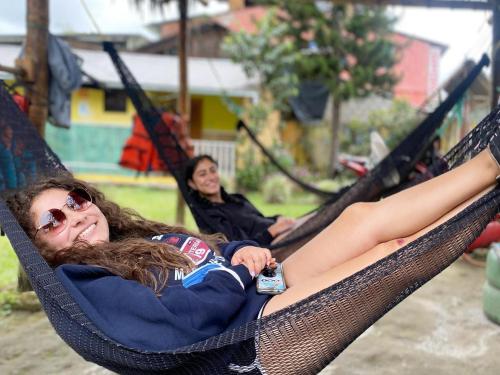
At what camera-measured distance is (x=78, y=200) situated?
1202mm

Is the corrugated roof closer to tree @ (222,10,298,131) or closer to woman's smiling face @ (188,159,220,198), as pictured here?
tree @ (222,10,298,131)

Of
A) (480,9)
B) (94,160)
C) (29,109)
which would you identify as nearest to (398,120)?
(94,160)

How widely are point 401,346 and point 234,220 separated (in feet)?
2.94

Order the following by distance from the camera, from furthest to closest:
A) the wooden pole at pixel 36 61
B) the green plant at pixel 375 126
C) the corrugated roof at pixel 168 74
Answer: the green plant at pixel 375 126
the corrugated roof at pixel 168 74
the wooden pole at pixel 36 61

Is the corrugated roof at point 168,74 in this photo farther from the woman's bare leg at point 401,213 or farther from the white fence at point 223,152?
the woman's bare leg at point 401,213

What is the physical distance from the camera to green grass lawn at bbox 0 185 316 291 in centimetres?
536

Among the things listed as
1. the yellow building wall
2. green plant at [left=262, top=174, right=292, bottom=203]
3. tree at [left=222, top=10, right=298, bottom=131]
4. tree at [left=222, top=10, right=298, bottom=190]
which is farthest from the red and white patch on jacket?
the yellow building wall

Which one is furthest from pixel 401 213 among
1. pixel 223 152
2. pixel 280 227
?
pixel 223 152

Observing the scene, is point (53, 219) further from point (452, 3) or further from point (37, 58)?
point (452, 3)

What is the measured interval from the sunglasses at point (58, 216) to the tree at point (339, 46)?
7827mm

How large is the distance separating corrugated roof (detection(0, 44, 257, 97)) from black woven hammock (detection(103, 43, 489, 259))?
545cm

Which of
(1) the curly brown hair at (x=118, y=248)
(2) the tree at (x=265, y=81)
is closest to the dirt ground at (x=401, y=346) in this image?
(1) the curly brown hair at (x=118, y=248)

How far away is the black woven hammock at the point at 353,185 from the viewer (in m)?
2.15

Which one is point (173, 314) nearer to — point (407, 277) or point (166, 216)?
point (407, 277)
